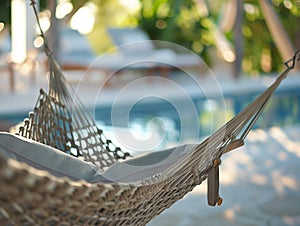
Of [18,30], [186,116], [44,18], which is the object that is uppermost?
[44,18]

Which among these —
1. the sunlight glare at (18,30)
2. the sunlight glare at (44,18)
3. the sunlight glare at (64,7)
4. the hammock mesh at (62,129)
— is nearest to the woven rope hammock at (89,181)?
the hammock mesh at (62,129)

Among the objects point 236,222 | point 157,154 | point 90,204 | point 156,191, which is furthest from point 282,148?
point 90,204

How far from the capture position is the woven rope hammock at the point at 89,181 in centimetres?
101

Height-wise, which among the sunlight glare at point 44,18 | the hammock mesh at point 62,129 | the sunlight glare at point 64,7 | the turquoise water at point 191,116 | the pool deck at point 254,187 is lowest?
the turquoise water at point 191,116

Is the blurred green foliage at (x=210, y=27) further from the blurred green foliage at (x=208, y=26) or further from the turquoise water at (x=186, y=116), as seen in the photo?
the turquoise water at (x=186, y=116)

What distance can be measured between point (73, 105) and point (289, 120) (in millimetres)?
3376

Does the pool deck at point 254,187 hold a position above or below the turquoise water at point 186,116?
above

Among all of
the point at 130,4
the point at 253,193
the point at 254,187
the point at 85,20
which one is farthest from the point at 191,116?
the point at 130,4

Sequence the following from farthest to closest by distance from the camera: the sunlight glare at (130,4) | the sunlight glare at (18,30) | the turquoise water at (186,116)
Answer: the sunlight glare at (130,4) → the sunlight glare at (18,30) → the turquoise water at (186,116)

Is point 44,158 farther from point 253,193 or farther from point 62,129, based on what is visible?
point 253,193

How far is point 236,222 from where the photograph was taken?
2.42m

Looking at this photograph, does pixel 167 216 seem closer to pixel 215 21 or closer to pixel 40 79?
pixel 40 79

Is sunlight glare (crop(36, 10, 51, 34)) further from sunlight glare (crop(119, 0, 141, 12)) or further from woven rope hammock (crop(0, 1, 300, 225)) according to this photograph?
woven rope hammock (crop(0, 1, 300, 225))

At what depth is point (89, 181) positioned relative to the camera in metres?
1.42
